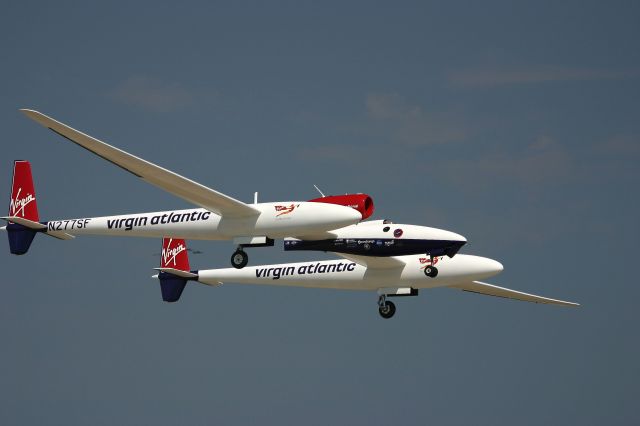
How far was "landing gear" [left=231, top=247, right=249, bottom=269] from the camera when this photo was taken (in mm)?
66562

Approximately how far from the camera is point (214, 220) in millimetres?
66062

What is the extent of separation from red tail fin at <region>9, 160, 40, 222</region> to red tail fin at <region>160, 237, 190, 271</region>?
37.8ft

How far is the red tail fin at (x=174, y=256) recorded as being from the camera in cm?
8381

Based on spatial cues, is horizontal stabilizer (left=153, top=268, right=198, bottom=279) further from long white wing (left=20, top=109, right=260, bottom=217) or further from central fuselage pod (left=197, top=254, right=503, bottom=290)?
long white wing (left=20, top=109, right=260, bottom=217)

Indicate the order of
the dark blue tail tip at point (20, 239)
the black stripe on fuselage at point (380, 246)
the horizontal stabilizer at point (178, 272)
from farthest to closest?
1. the horizontal stabilizer at point (178, 272)
2. the dark blue tail tip at point (20, 239)
3. the black stripe on fuselage at point (380, 246)

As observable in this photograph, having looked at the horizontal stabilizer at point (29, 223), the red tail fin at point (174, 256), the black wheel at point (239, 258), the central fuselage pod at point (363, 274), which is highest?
the red tail fin at point (174, 256)

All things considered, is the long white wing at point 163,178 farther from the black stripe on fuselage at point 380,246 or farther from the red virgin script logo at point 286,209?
the black stripe on fuselage at point 380,246

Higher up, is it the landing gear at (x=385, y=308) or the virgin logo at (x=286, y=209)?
the virgin logo at (x=286, y=209)

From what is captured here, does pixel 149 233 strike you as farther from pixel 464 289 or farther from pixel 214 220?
pixel 464 289

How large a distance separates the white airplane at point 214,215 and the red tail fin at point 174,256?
545 inches

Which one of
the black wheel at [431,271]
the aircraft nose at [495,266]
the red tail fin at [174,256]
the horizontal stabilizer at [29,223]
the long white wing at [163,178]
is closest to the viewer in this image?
the long white wing at [163,178]

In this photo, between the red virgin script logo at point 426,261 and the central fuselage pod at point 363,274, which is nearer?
the central fuselage pod at point 363,274

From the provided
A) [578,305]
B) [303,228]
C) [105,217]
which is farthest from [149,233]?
[578,305]

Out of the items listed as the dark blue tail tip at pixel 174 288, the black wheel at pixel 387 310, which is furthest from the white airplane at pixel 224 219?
the dark blue tail tip at pixel 174 288
